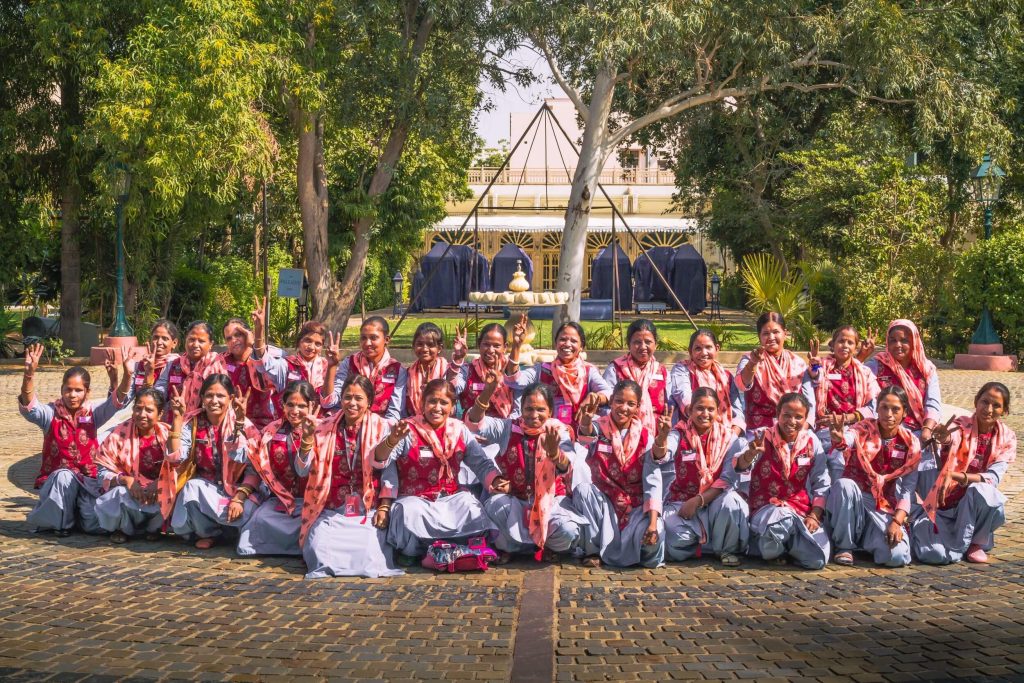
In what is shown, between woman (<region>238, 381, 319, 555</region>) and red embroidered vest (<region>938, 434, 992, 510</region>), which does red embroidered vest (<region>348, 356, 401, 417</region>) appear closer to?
woman (<region>238, 381, 319, 555</region>)

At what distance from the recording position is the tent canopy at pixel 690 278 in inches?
1294

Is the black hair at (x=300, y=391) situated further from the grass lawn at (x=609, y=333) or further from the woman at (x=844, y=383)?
the grass lawn at (x=609, y=333)

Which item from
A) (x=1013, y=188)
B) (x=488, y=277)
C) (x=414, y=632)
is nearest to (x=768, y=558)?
(x=414, y=632)

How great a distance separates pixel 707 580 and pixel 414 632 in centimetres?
195

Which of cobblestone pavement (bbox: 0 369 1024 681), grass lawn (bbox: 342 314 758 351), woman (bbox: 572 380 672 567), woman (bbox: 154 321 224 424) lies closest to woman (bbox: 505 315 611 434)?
woman (bbox: 572 380 672 567)

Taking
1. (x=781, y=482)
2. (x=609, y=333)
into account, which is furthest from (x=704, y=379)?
(x=609, y=333)

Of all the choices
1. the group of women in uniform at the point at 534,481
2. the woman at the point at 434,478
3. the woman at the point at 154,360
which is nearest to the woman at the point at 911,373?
the group of women in uniform at the point at 534,481

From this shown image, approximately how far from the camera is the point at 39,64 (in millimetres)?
18094

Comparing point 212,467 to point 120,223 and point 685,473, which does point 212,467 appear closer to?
point 685,473

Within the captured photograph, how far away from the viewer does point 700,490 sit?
714 centimetres

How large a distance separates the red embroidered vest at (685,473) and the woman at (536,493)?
66 centimetres

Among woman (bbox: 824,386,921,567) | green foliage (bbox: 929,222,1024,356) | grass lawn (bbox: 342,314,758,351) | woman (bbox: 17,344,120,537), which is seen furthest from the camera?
grass lawn (bbox: 342,314,758,351)

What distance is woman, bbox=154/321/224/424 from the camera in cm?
835

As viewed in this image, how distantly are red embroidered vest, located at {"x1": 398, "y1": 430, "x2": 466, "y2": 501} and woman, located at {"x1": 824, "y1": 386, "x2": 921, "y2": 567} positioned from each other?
8.05 ft
